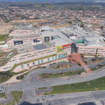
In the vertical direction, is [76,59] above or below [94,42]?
Result: below

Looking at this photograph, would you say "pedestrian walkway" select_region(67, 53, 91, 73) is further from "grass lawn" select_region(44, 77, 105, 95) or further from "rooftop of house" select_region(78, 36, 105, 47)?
"grass lawn" select_region(44, 77, 105, 95)

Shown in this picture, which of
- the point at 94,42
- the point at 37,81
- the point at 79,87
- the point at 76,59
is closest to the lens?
the point at 79,87

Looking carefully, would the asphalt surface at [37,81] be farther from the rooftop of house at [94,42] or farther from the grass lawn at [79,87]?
the rooftop of house at [94,42]

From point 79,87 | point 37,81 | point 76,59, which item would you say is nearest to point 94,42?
point 76,59

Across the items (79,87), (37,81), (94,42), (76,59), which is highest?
(94,42)

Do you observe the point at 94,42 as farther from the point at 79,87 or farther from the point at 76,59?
the point at 79,87

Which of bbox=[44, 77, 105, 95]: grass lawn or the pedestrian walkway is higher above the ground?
the pedestrian walkway

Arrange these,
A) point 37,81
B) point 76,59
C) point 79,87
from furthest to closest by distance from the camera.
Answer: point 76,59, point 37,81, point 79,87

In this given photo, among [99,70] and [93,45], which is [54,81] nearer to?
[99,70]

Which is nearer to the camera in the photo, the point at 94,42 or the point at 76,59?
the point at 76,59

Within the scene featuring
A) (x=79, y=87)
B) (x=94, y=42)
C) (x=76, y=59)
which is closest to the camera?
(x=79, y=87)

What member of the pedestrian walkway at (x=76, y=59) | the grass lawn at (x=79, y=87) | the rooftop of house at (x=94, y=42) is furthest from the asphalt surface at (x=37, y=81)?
the rooftop of house at (x=94, y=42)

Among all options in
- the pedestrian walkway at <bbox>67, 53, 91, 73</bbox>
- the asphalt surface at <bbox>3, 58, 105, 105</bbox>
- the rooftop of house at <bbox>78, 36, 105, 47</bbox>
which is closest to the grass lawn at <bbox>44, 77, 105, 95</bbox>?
the asphalt surface at <bbox>3, 58, 105, 105</bbox>
